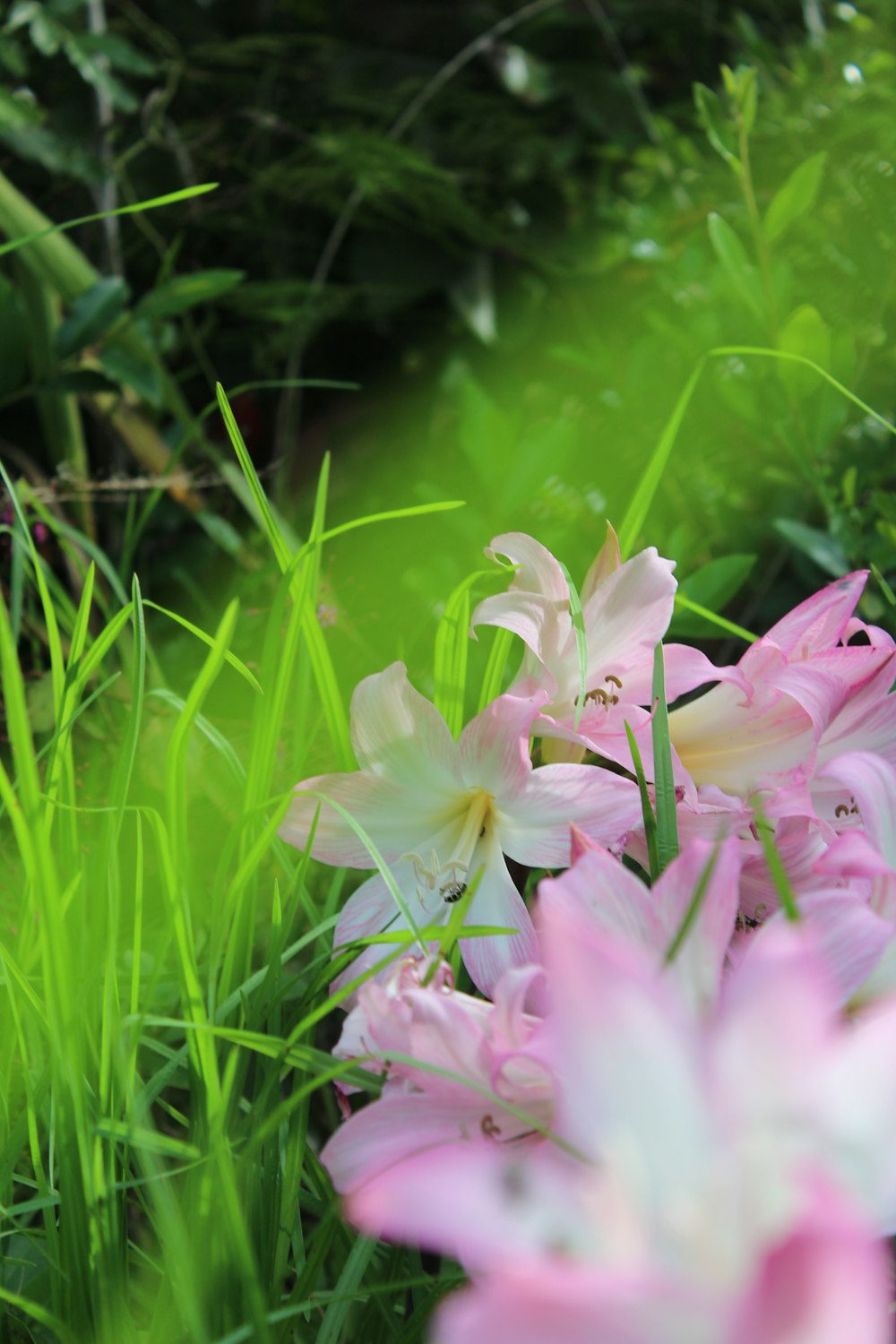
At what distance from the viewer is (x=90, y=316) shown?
2.79 ft

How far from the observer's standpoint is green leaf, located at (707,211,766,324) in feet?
2.19

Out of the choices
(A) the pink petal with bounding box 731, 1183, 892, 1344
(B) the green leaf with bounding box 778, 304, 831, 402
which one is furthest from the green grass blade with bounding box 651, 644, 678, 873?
(B) the green leaf with bounding box 778, 304, 831, 402

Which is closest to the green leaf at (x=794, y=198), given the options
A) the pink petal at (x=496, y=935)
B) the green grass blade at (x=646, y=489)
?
the green grass blade at (x=646, y=489)

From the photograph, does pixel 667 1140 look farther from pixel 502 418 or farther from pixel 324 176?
pixel 324 176

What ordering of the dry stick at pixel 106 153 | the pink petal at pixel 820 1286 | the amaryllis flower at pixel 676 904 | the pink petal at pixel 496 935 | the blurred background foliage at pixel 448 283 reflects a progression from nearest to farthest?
the pink petal at pixel 820 1286 → the amaryllis flower at pixel 676 904 → the pink petal at pixel 496 935 → the blurred background foliage at pixel 448 283 → the dry stick at pixel 106 153

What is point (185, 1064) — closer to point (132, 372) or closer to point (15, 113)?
point (132, 372)

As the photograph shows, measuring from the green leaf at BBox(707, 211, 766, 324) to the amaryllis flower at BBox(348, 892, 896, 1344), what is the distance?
1.91ft

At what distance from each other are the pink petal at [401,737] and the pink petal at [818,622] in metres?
0.13

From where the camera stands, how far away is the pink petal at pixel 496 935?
0.36m

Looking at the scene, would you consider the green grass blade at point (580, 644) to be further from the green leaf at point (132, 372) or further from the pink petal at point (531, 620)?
the green leaf at point (132, 372)

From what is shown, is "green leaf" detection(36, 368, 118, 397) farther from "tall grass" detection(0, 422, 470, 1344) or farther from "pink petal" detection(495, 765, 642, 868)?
"pink petal" detection(495, 765, 642, 868)

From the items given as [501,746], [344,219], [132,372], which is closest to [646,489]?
[501,746]

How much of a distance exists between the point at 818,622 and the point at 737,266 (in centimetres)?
38

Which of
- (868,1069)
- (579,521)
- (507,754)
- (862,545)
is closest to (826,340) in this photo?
(862,545)
